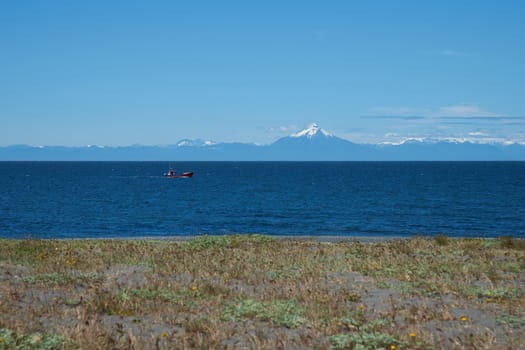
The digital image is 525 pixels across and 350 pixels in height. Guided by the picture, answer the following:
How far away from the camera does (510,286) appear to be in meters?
14.7

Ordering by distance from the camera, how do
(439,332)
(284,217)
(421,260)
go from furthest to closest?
(284,217) < (421,260) < (439,332)

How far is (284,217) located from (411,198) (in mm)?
29922

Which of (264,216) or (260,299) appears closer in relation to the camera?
(260,299)

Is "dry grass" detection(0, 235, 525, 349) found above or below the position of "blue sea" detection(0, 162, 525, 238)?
above

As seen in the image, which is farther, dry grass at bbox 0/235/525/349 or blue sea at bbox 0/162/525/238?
blue sea at bbox 0/162/525/238

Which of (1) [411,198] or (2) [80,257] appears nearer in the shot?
(2) [80,257]

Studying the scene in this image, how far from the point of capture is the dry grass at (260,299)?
32.6 ft

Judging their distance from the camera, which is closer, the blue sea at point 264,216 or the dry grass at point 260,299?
the dry grass at point 260,299

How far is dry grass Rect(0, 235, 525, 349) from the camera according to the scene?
32.6 ft

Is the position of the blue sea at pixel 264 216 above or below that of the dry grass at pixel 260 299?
below

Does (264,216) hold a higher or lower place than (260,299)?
lower

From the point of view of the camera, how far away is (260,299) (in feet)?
42.3

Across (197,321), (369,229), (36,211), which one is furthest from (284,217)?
(197,321)

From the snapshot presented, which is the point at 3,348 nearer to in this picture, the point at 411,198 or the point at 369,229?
the point at 369,229
